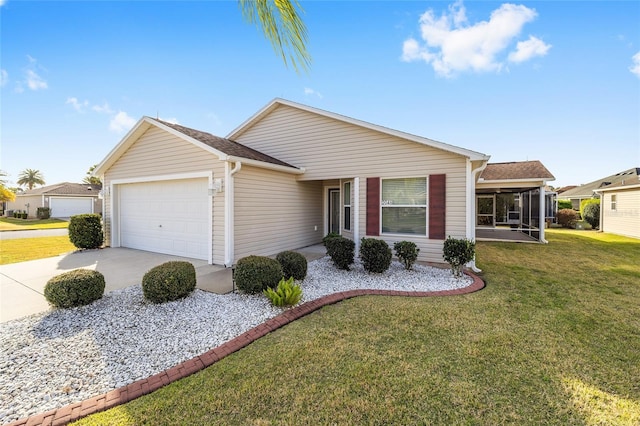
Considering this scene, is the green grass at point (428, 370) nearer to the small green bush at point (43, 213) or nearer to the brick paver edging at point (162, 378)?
the brick paver edging at point (162, 378)

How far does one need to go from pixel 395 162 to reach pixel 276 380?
6750mm

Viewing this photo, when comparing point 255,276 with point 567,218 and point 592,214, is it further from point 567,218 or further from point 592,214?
point 592,214

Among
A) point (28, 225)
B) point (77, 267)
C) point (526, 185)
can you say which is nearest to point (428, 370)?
point (77, 267)

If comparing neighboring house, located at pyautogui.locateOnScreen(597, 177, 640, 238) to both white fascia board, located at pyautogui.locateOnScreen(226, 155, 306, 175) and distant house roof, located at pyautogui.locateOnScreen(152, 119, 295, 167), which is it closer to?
white fascia board, located at pyautogui.locateOnScreen(226, 155, 306, 175)

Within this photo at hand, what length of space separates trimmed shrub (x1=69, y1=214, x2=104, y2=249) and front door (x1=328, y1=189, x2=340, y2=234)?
876 cm

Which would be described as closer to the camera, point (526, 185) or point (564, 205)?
point (526, 185)

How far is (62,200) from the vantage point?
2906 cm

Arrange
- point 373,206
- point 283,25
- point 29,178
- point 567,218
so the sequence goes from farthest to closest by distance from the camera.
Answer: point 29,178 < point 567,218 < point 373,206 < point 283,25

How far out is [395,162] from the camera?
8078 millimetres

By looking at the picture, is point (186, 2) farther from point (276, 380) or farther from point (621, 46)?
point (621, 46)

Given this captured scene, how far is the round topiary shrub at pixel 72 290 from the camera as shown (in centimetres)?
431

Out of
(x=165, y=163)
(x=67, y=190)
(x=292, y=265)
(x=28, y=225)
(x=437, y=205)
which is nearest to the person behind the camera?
(x=292, y=265)

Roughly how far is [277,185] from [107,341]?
20.5ft

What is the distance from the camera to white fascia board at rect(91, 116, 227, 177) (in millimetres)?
7435
